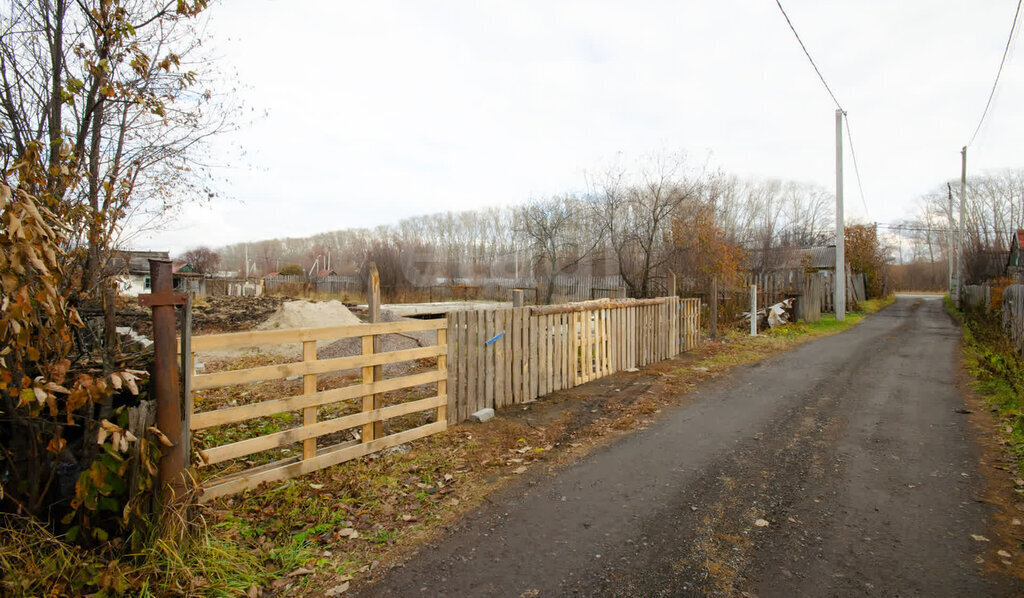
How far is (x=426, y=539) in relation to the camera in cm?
349

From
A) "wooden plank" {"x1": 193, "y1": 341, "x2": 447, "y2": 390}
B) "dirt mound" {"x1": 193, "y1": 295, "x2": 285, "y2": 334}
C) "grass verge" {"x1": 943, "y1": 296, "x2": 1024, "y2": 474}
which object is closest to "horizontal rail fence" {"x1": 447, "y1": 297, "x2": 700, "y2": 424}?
"wooden plank" {"x1": 193, "y1": 341, "x2": 447, "y2": 390}

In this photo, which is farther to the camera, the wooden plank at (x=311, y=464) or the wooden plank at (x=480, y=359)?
the wooden plank at (x=480, y=359)

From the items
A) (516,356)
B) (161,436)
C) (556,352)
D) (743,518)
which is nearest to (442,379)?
(516,356)

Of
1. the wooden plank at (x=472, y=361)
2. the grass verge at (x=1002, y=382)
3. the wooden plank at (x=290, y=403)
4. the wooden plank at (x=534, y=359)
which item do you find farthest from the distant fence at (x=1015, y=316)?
the wooden plank at (x=290, y=403)

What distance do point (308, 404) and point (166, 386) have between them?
Result: 4.00 ft

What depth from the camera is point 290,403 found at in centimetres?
421

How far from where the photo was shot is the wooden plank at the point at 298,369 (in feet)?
12.3

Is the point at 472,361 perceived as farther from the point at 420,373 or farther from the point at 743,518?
the point at 743,518

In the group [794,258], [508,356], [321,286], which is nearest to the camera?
[508,356]

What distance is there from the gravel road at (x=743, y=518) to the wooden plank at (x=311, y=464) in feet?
4.64

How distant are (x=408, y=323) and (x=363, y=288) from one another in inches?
1356

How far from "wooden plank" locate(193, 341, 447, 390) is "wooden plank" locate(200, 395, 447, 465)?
44 cm

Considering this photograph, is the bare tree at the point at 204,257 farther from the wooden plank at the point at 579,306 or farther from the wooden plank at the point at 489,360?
the wooden plank at the point at 489,360

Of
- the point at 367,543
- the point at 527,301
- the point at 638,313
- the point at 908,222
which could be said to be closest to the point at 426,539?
the point at 367,543
